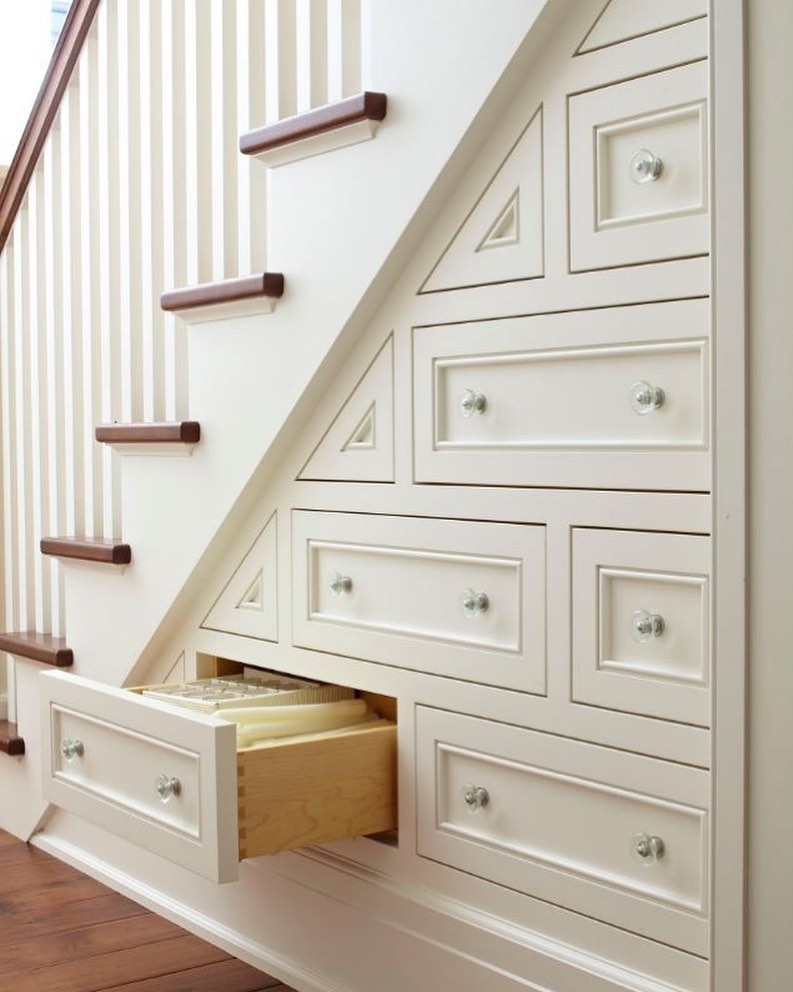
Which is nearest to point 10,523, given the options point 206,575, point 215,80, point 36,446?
point 36,446

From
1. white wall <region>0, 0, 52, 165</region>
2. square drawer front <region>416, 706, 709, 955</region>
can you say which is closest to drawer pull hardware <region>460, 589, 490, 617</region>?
square drawer front <region>416, 706, 709, 955</region>

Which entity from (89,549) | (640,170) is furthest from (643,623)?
(89,549)

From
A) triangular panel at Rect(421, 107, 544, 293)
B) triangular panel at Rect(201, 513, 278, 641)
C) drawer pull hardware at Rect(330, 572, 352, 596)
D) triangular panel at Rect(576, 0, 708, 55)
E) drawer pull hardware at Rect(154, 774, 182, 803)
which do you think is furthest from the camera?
triangular panel at Rect(201, 513, 278, 641)

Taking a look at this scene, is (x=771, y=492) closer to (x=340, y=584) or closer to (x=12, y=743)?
(x=340, y=584)

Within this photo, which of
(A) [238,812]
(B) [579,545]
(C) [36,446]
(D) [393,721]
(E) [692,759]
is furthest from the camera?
(C) [36,446]

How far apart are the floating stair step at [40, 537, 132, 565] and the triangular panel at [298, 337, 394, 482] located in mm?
473

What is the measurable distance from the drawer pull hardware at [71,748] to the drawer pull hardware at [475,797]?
53 cm

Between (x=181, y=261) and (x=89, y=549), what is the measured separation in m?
0.48

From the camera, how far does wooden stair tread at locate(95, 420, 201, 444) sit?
191 centimetres

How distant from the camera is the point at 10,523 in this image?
2719 millimetres

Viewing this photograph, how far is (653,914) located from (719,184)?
0.70 m

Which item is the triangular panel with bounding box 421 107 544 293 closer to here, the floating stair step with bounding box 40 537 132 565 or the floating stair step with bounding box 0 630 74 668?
the floating stair step with bounding box 40 537 132 565

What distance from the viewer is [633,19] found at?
52.2 inches

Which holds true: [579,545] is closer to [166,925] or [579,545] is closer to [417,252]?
[417,252]
